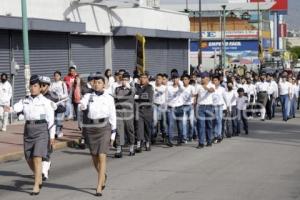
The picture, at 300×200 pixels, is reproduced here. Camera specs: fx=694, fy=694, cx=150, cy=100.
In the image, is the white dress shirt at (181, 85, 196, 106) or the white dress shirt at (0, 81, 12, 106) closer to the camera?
the white dress shirt at (181, 85, 196, 106)

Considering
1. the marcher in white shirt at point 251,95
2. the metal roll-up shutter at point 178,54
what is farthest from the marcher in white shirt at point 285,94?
the metal roll-up shutter at point 178,54

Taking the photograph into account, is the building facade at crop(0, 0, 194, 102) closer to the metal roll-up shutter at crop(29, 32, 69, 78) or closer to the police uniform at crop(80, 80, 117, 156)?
the metal roll-up shutter at crop(29, 32, 69, 78)

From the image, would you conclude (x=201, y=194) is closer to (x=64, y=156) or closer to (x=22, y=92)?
(x=64, y=156)

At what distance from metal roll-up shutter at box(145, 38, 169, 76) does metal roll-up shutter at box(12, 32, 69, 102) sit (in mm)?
9146

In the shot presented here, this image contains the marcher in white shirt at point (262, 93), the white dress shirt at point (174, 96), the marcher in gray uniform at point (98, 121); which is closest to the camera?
the marcher in gray uniform at point (98, 121)

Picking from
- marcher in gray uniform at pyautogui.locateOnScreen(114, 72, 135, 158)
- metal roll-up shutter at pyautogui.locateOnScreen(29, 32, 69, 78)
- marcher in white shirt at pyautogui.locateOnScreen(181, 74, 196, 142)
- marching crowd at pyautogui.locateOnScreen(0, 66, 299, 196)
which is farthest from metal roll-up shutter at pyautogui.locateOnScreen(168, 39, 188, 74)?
marcher in gray uniform at pyautogui.locateOnScreen(114, 72, 135, 158)

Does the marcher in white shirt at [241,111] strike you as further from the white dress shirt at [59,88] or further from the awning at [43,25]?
the awning at [43,25]

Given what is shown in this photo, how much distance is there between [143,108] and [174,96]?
5.26ft

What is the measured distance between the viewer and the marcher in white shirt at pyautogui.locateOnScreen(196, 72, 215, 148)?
1689cm

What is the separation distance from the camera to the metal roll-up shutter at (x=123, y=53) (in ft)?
106

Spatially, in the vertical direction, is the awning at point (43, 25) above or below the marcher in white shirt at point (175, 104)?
above

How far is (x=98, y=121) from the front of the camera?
1057cm

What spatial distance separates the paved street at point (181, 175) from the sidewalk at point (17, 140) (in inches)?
25.6

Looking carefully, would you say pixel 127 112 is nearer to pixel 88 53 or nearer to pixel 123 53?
pixel 88 53
